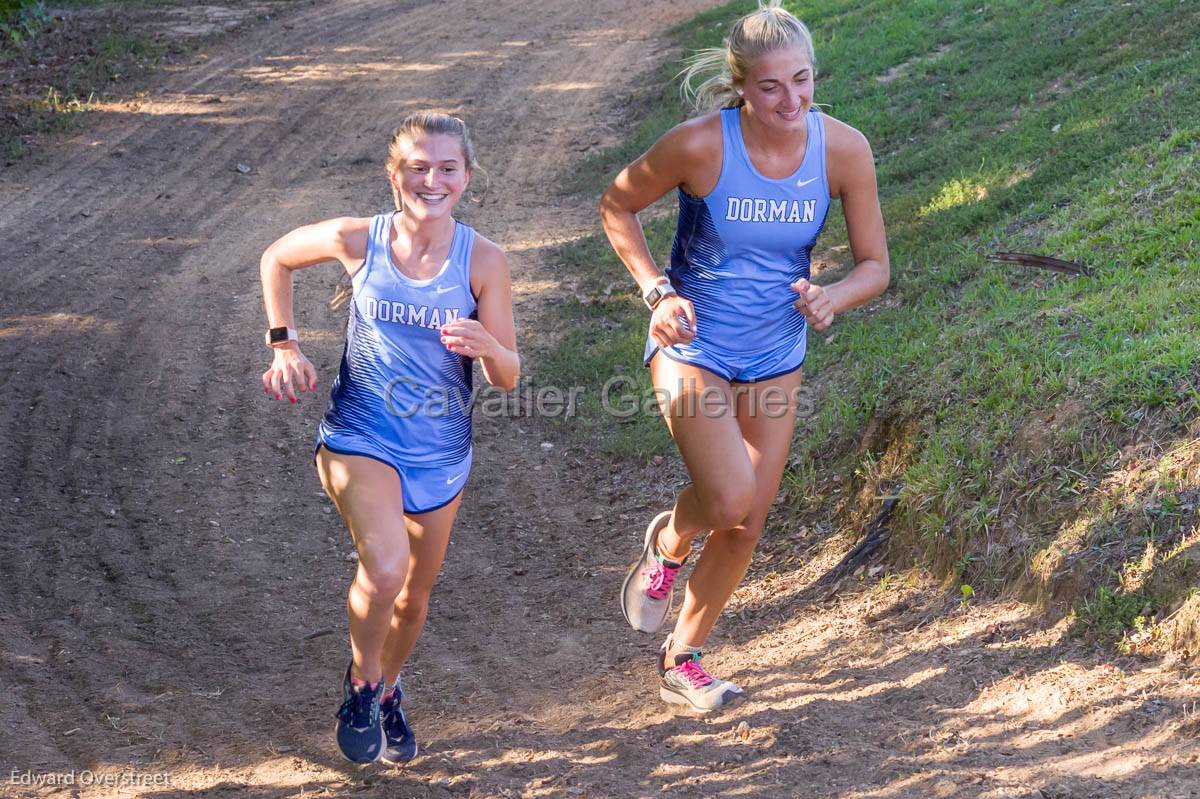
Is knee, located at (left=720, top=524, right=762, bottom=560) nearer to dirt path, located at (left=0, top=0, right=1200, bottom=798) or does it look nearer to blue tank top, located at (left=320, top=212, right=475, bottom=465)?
dirt path, located at (left=0, top=0, right=1200, bottom=798)

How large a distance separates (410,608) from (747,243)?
5.64 ft

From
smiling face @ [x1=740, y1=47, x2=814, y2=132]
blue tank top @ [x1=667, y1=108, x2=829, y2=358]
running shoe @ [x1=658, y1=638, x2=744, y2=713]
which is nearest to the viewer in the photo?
smiling face @ [x1=740, y1=47, x2=814, y2=132]

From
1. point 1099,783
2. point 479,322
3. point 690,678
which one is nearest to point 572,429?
point 690,678

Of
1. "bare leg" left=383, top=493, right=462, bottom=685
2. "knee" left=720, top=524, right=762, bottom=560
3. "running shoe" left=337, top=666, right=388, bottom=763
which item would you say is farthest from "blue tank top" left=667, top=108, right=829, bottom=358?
"running shoe" left=337, top=666, right=388, bottom=763

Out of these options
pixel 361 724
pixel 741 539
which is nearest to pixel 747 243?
pixel 741 539

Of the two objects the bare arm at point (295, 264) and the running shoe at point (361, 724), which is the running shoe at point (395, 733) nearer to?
the running shoe at point (361, 724)

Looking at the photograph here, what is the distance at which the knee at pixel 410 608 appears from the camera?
411 centimetres

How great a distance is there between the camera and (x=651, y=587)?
15.7 ft

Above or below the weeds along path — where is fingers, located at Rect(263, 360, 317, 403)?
above

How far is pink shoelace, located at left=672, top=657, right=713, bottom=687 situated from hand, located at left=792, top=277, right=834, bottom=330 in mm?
1444

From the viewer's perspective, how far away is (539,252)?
10.3 meters

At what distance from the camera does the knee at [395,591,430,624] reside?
411 cm

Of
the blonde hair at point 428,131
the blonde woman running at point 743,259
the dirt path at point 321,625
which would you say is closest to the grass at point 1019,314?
the dirt path at point 321,625

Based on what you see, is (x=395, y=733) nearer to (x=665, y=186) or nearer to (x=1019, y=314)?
(x=665, y=186)
